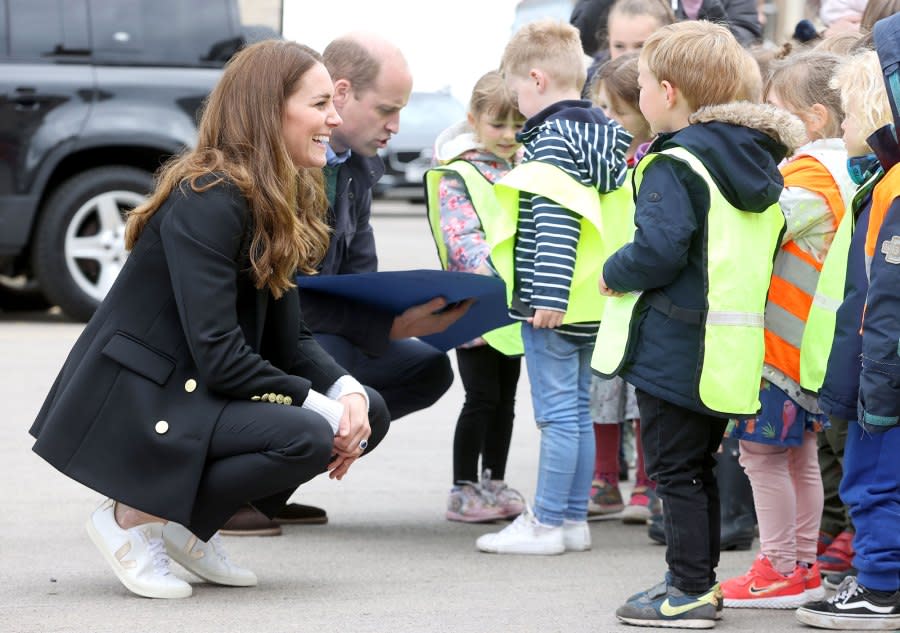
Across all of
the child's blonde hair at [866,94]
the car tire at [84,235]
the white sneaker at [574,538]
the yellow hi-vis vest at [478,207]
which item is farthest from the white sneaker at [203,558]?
the car tire at [84,235]

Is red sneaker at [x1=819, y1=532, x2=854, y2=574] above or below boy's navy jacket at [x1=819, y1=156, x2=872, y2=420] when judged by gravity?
below

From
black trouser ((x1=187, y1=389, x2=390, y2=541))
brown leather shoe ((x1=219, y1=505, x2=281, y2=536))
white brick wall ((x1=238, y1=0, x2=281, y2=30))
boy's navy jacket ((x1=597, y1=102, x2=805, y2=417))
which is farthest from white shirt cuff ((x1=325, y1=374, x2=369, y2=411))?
→ white brick wall ((x1=238, y1=0, x2=281, y2=30))

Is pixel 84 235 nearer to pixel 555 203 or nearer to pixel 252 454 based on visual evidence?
pixel 555 203

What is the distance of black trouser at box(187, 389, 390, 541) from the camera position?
429 centimetres

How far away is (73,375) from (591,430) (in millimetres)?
1837

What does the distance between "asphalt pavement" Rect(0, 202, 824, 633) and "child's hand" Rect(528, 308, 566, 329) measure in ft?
2.54

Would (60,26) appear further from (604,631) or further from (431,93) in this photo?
(431,93)

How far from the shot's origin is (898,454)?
13.6 ft

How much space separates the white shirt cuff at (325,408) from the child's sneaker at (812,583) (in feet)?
4.71

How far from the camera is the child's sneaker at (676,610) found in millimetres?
4230

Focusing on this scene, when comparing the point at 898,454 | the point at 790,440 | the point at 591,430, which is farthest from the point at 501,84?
the point at 898,454

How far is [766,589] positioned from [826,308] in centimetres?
84

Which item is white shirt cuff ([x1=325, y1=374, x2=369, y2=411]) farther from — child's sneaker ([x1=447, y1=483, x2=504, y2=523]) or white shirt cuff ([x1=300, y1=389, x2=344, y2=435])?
child's sneaker ([x1=447, y1=483, x2=504, y2=523])

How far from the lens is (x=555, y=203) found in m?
5.00
